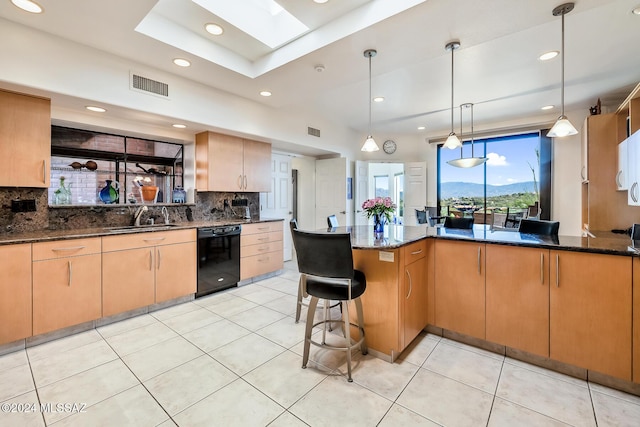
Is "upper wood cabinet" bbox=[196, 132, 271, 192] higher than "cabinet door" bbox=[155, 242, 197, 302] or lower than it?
higher

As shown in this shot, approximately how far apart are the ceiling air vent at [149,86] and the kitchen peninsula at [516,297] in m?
2.71

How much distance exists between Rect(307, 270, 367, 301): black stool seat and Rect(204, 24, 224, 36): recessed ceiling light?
236 centimetres

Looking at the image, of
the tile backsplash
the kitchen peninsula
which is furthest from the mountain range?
the tile backsplash

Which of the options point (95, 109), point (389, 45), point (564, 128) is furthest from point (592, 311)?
point (95, 109)

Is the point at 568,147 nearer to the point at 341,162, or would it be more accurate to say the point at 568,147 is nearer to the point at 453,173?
the point at 453,173

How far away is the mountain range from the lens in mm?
5359

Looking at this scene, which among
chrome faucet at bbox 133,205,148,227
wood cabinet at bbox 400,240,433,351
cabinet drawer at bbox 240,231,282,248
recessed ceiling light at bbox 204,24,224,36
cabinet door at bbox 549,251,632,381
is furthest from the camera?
cabinet drawer at bbox 240,231,282,248

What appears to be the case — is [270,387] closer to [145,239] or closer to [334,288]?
[334,288]

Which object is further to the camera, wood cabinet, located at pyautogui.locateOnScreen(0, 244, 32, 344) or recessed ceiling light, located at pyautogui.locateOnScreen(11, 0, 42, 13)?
wood cabinet, located at pyautogui.locateOnScreen(0, 244, 32, 344)

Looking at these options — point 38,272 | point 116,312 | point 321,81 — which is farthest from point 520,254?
point 38,272

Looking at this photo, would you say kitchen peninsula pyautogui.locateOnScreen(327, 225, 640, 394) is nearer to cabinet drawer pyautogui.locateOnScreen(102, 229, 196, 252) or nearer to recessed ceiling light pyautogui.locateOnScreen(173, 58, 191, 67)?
cabinet drawer pyautogui.locateOnScreen(102, 229, 196, 252)

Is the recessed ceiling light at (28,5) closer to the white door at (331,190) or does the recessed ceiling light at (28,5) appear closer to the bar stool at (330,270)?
the bar stool at (330,270)

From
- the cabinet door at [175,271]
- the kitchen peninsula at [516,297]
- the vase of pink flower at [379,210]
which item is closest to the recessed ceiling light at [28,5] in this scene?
the cabinet door at [175,271]

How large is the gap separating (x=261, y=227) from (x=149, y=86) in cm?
226
